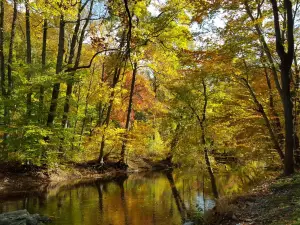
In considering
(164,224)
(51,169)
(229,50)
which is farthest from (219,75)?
(51,169)

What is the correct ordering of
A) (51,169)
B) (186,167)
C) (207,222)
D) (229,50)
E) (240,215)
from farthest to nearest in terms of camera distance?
(186,167) < (51,169) < (229,50) < (207,222) < (240,215)

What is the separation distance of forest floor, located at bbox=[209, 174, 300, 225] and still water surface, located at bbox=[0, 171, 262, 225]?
1.13 meters

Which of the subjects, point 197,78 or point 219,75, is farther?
point 197,78

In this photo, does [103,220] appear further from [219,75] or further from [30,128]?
[219,75]

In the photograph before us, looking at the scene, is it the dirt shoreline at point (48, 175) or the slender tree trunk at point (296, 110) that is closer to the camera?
the slender tree trunk at point (296, 110)

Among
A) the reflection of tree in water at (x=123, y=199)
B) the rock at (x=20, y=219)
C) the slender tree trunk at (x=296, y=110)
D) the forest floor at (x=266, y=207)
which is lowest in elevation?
the reflection of tree in water at (x=123, y=199)

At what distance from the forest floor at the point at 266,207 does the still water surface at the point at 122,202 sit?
1.13 m

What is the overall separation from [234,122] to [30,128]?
33.2ft

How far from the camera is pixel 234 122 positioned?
16.7 meters

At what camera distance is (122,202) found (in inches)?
505

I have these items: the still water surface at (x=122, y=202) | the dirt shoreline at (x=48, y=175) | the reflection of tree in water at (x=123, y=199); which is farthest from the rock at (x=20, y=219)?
the dirt shoreline at (x=48, y=175)

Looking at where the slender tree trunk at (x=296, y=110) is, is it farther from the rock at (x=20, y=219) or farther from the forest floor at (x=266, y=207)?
the rock at (x=20, y=219)

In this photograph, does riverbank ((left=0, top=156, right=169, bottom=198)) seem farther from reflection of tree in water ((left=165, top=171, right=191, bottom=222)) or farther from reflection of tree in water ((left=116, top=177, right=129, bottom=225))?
reflection of tree in water ((left=165, top=171, right=191, bottom=222))

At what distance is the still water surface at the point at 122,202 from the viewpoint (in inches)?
399
